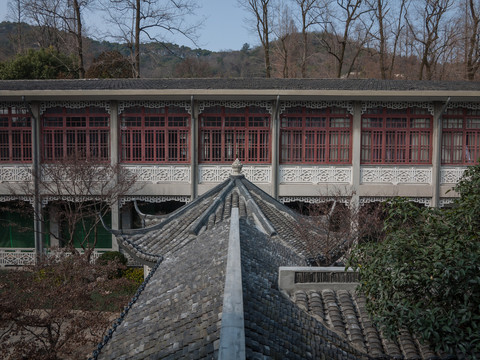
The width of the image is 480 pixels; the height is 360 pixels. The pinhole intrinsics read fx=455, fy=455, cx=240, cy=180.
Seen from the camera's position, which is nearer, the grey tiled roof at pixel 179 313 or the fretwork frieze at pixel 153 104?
the grey tiled roof at pixel 179 313

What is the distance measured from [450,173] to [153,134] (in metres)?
10.9

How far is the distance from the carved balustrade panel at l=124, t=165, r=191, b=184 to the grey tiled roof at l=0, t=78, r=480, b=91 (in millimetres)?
2823

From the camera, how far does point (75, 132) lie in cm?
1655

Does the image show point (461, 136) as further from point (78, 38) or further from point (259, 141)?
point (78, 38)

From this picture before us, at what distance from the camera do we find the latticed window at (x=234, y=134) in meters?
16.6

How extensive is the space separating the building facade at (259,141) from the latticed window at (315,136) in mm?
37

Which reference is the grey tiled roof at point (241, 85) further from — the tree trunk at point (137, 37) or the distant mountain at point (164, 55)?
the distant mountain at point (164, 55)

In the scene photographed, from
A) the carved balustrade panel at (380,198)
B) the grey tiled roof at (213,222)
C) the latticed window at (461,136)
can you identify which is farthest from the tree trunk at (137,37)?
the grey tiled roof at (213,222)

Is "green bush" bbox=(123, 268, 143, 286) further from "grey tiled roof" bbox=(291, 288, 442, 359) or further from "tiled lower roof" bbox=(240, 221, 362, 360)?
"grey tiled roof" bbox=(291, 288, 442, 359)

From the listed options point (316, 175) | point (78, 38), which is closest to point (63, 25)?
point (78, 38)

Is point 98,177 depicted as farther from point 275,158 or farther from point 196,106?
point 275,158

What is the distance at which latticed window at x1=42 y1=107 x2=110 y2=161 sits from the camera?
651 inches

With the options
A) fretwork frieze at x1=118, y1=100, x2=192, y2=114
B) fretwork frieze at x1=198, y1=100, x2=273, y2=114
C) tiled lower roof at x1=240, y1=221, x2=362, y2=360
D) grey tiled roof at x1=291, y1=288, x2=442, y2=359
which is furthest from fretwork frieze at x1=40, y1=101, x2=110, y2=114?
grey tiled roof at x1=291, y1=288, x2=442, y2=359

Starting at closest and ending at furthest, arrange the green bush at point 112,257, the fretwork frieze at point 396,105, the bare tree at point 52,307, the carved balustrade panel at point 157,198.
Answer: the bare tree at point 52,307, the green bush at point 112,257, the fretwork frieze at point 396,105, the carved balustrade panel at point 157,198
